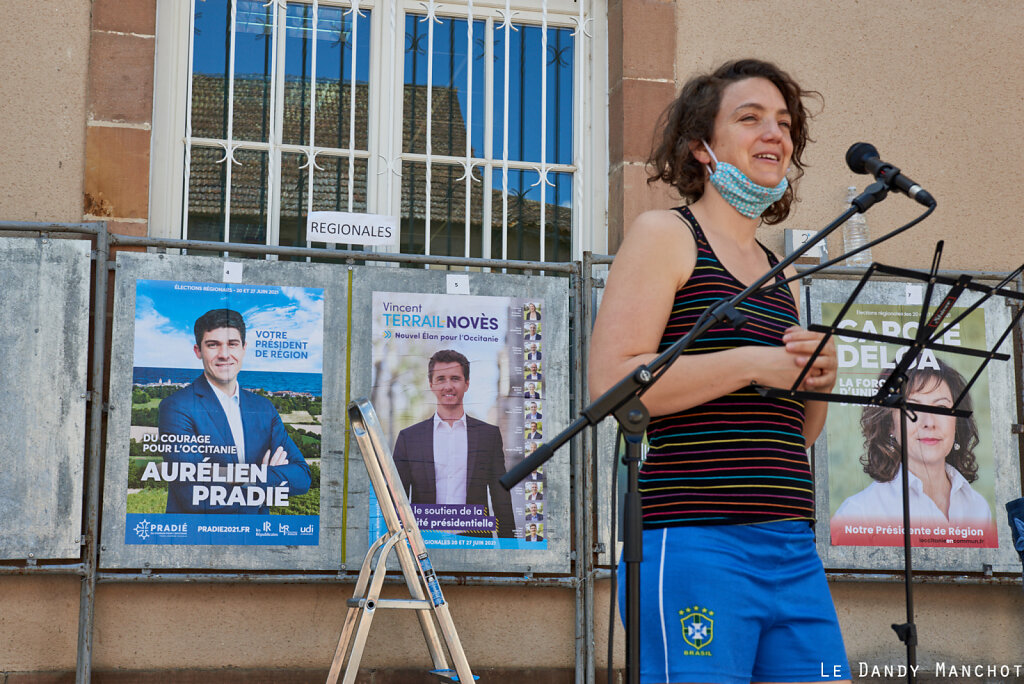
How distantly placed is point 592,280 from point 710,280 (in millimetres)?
2985

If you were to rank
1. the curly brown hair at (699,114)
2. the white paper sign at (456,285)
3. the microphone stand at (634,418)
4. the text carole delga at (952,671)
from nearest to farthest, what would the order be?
the microphone stand at (634,418)
the curly brown hair at (699,114)
the white paper sign at (456,285)
the text carole delga at (952,671)

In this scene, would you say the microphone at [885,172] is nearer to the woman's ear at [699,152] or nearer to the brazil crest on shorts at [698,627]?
the woman's ear at [699,152]

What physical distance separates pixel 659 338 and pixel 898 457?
356 cm

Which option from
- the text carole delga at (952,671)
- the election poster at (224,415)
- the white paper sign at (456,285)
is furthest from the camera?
the text carole delga at (952,671)

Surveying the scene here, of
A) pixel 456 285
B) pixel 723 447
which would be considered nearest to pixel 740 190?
pixel 723 447

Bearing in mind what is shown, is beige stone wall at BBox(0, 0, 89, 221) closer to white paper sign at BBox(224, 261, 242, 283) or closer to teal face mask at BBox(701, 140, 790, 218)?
white paper sign at BBox(224, 261, 242, 283)

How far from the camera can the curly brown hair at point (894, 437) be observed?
204 inches

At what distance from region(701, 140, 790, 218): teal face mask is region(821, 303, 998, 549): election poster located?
306cm

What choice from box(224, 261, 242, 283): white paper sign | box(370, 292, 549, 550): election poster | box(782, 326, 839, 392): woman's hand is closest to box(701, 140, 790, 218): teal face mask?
box(782, 326, 839, 392): woman's hand

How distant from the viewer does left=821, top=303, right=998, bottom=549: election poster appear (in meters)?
5.13

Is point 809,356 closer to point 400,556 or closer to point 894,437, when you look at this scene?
point 400,556

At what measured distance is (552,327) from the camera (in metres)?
5.02

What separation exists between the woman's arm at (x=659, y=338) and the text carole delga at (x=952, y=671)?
365 cm

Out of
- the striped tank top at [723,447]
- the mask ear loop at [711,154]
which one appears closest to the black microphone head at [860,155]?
the mask ear loop at [711,154]
